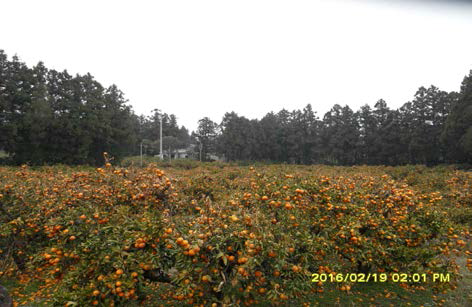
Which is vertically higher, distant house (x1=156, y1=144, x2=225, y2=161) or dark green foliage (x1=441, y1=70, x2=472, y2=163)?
dark green foliage (x1=441, y1=70, x2=472, y2=163)

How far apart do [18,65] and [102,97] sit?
6.63m

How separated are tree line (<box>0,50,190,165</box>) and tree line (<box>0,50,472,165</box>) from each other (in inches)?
2.5

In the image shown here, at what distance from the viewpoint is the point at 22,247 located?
388 centimetres

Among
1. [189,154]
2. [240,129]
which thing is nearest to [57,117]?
[240,129]

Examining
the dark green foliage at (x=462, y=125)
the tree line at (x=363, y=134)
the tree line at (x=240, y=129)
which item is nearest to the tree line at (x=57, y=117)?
the tree line at (x=240, y=129)

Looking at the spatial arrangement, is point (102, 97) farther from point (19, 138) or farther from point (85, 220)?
point (85, 220)

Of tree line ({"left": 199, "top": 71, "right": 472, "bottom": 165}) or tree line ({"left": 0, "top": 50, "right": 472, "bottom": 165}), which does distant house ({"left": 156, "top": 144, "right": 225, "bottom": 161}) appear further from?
tree line ({"left": 199, "top": 71, "right": 472, "bottom": 165})

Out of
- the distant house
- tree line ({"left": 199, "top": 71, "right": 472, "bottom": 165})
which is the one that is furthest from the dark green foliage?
the distant house

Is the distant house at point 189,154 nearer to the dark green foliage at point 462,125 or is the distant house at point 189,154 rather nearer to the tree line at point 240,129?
the tree line at point 240,129

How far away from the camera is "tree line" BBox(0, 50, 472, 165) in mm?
20141

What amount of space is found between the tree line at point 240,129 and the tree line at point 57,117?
0.06 meters

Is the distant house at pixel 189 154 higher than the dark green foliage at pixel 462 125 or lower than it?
lower

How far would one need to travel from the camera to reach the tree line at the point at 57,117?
19.5m

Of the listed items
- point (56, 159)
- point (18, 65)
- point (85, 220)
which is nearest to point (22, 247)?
point (85, 220)
